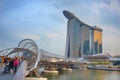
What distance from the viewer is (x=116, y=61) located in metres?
187

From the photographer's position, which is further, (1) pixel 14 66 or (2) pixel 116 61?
(2) pixel 116 61

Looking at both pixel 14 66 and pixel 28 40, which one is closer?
pixel 14 66

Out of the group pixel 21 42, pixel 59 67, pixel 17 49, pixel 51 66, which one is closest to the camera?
pixel 17 49

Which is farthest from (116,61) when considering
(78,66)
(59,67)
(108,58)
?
(59,67)

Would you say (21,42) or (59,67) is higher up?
(21,42)

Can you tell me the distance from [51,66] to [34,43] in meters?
31.7

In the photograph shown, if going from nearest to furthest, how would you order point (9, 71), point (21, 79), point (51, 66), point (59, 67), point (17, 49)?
point (21, 79)
point (9, 71)
point (17, 49)
point (51, 66)
point (59, 67)

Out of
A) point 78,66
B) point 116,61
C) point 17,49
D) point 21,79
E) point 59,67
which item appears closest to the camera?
point 21,79

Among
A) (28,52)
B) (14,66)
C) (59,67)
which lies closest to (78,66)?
(59,67)

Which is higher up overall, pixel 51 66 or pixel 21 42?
pixel 21 42

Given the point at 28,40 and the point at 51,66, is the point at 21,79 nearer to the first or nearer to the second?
the point at 28,40

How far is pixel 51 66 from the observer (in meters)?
104

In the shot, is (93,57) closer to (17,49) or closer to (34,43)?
(34,43)

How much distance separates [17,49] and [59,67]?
68.9m
